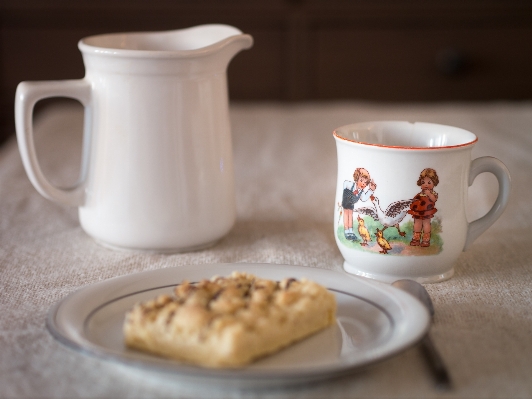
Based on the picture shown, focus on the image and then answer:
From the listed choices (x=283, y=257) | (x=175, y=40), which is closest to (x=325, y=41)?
(x=175, y=40)

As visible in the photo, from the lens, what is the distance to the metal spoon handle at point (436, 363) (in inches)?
14.5

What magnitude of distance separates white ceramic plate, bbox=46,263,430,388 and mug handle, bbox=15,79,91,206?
0.60ft

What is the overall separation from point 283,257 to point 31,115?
0.27 m

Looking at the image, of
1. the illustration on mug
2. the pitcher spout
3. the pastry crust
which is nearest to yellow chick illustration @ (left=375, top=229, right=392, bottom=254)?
the illustration on mug

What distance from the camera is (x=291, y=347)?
402mm

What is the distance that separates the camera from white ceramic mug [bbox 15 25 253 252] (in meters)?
0.57

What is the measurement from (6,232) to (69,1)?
1.40m

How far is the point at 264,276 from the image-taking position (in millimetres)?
492

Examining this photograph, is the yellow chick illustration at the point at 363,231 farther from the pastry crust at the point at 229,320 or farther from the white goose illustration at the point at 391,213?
the pastry crust at the point at 229,320

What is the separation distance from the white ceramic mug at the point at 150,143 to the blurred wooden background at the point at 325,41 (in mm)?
1323

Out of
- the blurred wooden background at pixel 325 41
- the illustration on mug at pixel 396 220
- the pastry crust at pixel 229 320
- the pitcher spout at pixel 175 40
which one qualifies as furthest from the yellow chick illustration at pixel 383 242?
the blurred wooden background at pixel 325 41

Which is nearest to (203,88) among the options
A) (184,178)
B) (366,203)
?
(184,178)

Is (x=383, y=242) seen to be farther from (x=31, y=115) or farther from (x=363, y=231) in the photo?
(x=31, y=115)

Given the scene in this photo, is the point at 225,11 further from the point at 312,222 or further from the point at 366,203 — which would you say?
the point at 366,203
